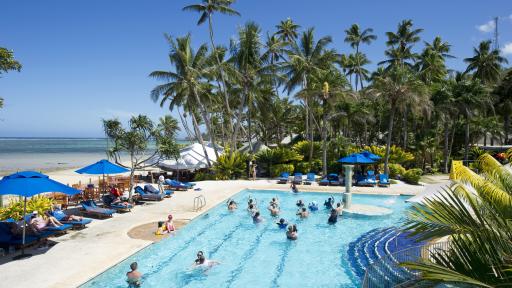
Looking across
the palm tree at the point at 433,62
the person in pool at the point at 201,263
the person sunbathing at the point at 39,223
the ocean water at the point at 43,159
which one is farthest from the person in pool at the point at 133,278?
the palm tree at the point at 433,62

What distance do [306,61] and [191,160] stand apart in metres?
12.5

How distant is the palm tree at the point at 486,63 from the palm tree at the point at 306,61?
A: 85.2 ft

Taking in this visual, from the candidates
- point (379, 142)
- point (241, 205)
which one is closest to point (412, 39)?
point (379, 142)

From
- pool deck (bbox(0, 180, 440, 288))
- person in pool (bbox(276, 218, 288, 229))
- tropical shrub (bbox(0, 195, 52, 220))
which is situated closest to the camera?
pool deck (bbox(0, 180, 440, 288))

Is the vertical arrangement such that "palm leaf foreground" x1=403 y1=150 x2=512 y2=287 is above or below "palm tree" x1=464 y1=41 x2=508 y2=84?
below

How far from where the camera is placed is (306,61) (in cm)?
3058

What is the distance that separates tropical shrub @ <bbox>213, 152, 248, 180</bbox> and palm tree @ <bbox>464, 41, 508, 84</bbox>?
113 feet

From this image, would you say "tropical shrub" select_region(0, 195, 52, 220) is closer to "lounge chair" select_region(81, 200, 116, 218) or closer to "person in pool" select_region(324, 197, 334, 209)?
"lounge chair" select_region(81, 200, 116, 218)

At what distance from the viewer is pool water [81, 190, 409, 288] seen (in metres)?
9.97

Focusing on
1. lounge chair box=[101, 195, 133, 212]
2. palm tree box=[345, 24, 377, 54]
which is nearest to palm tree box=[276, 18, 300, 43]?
palm tree box=[345, 24, 377, 54]

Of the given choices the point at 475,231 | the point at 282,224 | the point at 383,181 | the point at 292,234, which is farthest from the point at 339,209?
the point at 475,231

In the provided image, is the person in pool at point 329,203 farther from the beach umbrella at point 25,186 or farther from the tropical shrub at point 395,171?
the beach umbrella at point 25,186

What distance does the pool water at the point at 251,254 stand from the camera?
9.97 metres

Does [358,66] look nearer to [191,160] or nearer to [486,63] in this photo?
[486,63]
